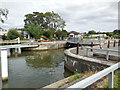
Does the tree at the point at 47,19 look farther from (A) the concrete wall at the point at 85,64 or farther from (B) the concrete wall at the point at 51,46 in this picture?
(A) the concrete wall at the point at 85,64

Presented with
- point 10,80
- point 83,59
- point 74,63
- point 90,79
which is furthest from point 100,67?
point 10,80

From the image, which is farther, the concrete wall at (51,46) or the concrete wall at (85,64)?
the concrete wall at (51,46)

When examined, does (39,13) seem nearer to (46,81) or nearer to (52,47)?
(52,47)

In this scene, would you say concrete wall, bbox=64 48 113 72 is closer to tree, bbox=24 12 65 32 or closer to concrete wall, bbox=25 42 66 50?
concrete wall, bbox=25 42 66 50

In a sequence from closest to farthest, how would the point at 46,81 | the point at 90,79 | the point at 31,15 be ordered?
the point at 90,79
the point at 46,81
the point at 31,15

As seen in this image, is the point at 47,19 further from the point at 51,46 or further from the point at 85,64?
the point at 85,64

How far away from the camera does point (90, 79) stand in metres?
2.13

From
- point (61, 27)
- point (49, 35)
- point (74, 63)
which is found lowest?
point (74, 63)

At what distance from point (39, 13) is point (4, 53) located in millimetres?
48881

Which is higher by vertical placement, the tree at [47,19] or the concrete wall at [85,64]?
the tree at [47,19]

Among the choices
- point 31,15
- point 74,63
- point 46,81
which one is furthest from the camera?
point 31,15

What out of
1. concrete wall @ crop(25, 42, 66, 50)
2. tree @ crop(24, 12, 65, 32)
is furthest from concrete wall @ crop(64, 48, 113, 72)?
tree @ crop(24, 12, 65, 32)

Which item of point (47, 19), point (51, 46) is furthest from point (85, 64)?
point (47, 19)

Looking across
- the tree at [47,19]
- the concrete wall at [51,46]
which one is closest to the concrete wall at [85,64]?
the concrete wall at [51,46]
